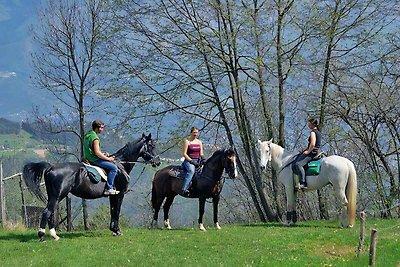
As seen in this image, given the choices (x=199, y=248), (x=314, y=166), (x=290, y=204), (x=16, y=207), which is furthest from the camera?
(x=16, y=207)

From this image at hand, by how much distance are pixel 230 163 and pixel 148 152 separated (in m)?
2.16

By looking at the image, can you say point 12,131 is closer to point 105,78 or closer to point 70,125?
point 70,125

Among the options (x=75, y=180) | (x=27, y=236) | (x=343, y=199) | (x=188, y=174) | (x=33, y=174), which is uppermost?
(x=188, y=174)

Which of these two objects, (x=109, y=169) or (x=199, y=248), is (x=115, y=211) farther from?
(x=199, y=248)

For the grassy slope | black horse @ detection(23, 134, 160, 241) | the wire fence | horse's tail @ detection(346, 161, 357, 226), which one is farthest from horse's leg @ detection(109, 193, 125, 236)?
the grassy slope

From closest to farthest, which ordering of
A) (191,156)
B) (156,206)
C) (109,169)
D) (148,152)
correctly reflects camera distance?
(109,169), (148,152), (191,156), (156,206)

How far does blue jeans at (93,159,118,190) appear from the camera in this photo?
1381 centimetres

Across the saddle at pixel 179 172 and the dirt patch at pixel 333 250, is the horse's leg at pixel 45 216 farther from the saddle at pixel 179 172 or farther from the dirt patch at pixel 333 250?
the dirt patch at pixel 333 250

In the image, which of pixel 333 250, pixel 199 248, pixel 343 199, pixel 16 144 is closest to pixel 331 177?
pixel 343 199

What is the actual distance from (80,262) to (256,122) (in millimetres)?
13637

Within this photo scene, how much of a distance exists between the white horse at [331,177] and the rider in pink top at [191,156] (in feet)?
6.13

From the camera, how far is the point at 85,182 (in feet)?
44.4

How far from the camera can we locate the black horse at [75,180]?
13.0 m

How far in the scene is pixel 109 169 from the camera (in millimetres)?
13875
